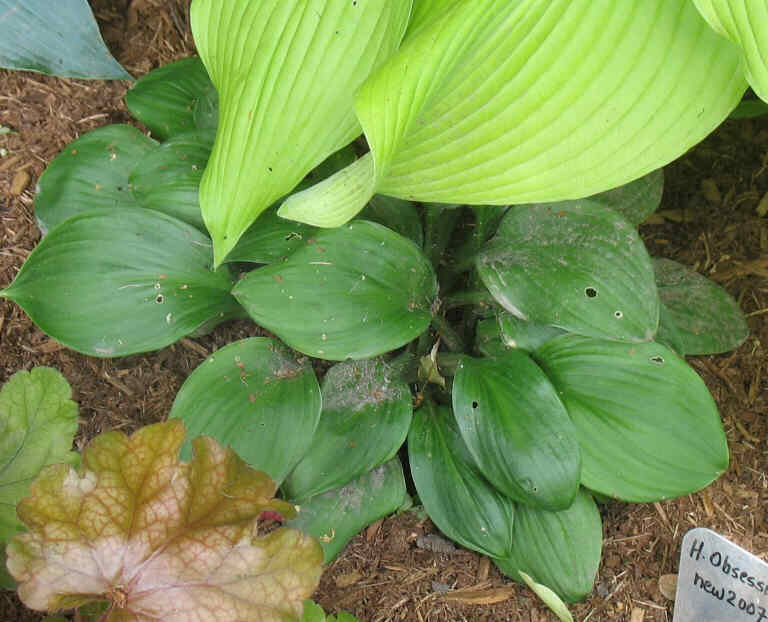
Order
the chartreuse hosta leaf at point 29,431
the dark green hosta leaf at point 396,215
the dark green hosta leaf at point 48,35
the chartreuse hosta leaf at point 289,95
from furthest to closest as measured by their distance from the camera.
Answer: the dark green hosta leaf at point 48,35 < the dark green hosta leaf at point 396,215 < the chartreuse hosta leaf at point 29,431 < the chartreuse hosta leaf at point 289,95

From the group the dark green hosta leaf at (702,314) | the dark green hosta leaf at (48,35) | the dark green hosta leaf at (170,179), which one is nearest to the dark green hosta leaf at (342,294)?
the dark green hosta leaf at (170,179)

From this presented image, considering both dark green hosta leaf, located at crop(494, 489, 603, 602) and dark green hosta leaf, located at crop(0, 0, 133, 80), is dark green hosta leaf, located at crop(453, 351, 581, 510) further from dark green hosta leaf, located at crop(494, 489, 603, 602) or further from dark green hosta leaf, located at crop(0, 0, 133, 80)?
dark green hosta leaf, located at crop(0, 0, 133, 80)

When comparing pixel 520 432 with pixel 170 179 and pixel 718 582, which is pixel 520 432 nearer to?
pixel 718 582

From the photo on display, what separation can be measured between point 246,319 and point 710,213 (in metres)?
0.88

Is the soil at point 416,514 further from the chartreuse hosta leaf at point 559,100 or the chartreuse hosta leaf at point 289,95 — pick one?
the chartreuse hosta leaf at point 559,100

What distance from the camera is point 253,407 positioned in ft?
3.44

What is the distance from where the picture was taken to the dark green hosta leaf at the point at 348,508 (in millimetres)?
1081

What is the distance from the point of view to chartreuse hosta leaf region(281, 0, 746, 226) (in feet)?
2.21

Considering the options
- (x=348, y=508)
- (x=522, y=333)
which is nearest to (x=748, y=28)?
(x=522, y=333)

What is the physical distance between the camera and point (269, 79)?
0.77m

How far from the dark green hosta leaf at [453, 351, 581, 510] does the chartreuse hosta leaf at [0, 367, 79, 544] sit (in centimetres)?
54

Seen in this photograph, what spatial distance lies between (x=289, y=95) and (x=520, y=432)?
0.55 m

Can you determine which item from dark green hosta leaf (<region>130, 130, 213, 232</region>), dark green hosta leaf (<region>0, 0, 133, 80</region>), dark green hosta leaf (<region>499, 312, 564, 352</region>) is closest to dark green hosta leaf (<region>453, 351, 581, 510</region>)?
dark green hosta leaf (<region>499, 312, 564, 352</region>)

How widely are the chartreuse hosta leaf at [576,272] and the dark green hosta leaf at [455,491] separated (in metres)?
0.26
